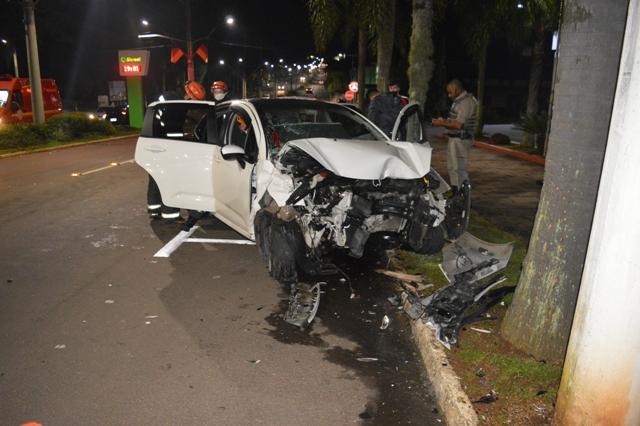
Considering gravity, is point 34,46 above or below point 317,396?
above

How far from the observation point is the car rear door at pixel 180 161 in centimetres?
679

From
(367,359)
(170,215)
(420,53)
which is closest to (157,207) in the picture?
(170,215)

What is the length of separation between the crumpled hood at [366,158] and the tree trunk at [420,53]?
4.56 meters

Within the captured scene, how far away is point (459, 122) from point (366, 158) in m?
3.84

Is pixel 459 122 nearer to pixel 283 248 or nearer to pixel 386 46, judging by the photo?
pixel 283 248

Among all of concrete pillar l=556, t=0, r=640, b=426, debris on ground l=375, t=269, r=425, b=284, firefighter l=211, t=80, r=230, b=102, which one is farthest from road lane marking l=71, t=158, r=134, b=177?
concrete pillar l=556, t=0, r=640, b=426

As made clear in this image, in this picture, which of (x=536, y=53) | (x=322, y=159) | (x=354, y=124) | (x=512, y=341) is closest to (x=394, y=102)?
(x=354, y=124)

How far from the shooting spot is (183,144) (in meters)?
6.94

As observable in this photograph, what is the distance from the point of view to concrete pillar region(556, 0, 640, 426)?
2.49 metres

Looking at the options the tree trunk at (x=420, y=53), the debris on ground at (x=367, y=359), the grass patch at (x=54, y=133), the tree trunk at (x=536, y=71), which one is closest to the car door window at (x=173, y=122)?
the tree trunk at (x=420, y=53)

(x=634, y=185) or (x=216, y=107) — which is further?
(x=216, y=107)

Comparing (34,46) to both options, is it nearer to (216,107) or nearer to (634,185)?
(216,107)

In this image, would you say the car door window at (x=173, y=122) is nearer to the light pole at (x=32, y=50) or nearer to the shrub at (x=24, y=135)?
the shrub at (x=24, y=135)

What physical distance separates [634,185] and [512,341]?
182 centimetres
